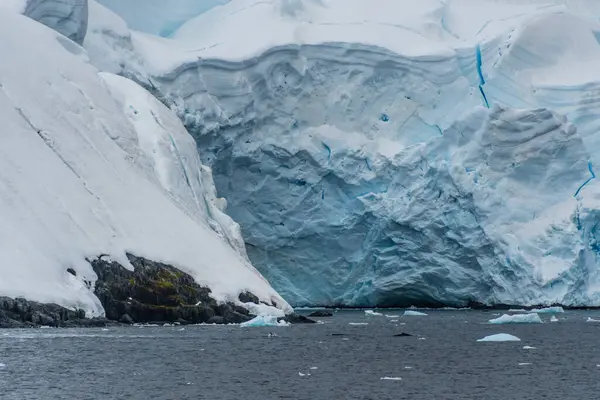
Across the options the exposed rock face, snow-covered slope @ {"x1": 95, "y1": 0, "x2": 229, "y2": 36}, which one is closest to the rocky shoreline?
the exposed rock face

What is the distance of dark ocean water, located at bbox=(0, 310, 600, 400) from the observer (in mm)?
23812

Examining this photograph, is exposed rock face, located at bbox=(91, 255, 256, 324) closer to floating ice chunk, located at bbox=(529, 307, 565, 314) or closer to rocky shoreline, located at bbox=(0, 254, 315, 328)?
rocky shoreline, located at bbox=(0, 254, 315, 328)

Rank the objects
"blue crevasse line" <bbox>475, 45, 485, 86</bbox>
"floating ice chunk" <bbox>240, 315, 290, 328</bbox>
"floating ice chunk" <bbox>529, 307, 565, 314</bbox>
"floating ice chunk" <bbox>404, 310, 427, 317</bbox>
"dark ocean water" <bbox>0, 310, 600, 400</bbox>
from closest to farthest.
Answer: "dark ocean water" <bbox>0, 310, 600, 400</bbox> < "floating ice chunk" <bbox>240, 315, 290, 328</bbox> < "floating ice chunk" <bbox>529, 307, 565, 314</bbox> < "floating ice chunk" <bbox>404, 310, 427, 317</bbox> < "blue crevasse line" <bbox>475, 45, 485, 86</bbox>

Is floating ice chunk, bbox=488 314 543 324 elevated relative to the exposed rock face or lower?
lower

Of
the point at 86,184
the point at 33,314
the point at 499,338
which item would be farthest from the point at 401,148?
the point at 33,314

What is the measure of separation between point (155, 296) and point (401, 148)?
65.5 feet

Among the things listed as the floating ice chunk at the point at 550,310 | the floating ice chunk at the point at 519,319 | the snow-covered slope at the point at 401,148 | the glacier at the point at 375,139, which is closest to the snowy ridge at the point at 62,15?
the glacier at the point at 375,139

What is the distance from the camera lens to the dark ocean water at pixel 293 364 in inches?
938

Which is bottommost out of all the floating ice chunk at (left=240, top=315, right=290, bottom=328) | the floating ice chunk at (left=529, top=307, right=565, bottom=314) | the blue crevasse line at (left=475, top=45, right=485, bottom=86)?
the floating ice chunk at (left=240, top=315, right=290, bottom=328)

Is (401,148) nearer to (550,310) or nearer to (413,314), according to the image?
(413,314)

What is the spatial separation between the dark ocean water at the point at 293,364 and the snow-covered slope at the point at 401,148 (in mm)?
12953

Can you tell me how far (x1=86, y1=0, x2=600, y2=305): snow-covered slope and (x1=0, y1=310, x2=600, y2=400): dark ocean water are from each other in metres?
13.0

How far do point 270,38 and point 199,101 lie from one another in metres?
5.00

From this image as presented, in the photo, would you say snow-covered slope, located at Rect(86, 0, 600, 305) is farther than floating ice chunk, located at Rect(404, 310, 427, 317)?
Yes
